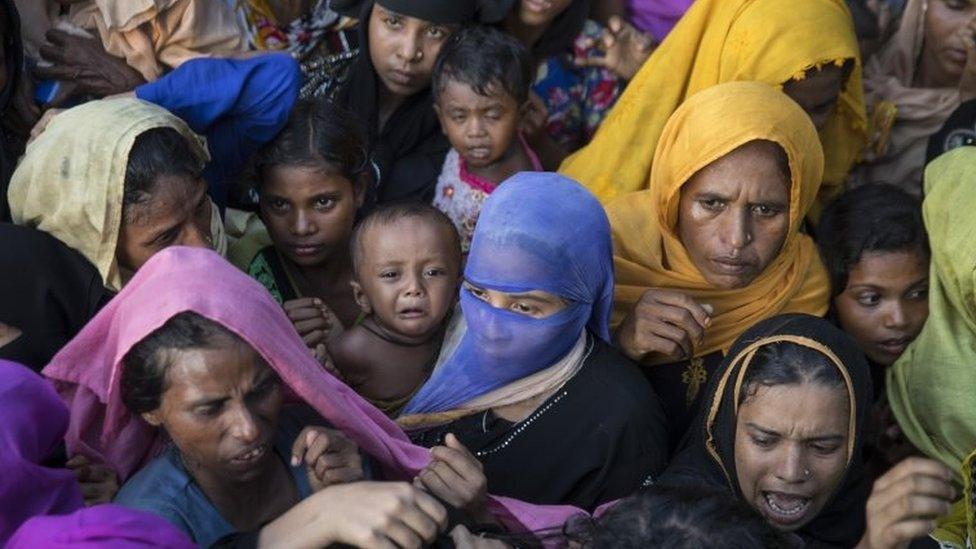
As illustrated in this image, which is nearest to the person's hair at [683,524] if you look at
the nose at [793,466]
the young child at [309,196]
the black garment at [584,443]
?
the nose at [793,466]

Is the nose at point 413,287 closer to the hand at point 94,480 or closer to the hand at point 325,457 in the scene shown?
the hand at point 325,457

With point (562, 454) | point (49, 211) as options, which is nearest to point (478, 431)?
point (562, 454)

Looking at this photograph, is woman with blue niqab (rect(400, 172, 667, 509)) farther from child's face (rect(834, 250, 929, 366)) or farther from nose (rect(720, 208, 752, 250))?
child's face (rect(834, 250, 929, 366))

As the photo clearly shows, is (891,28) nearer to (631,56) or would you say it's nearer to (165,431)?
(631,56)

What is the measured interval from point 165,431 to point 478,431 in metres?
0.81

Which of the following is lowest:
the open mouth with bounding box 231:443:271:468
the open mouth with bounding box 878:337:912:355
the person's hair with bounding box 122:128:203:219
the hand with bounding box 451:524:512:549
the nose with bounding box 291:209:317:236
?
the open mouth with bounding box 878:337:912:355

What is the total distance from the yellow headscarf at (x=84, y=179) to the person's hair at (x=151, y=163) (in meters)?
0.02

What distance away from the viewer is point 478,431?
3670 millimetres

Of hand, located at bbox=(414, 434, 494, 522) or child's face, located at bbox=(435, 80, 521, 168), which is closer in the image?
hand, located at bbox=(414, 434, 494, 522)

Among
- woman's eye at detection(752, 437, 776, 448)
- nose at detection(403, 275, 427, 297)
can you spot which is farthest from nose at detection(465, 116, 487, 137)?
woman's eye at detection(752, 437, 776, 448)

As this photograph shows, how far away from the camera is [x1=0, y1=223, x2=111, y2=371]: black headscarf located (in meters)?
3.53

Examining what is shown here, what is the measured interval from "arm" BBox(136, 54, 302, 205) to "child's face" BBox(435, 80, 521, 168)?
0.57 meters

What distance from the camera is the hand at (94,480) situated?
3.16 m

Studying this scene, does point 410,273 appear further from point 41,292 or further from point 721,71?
point 721,71
